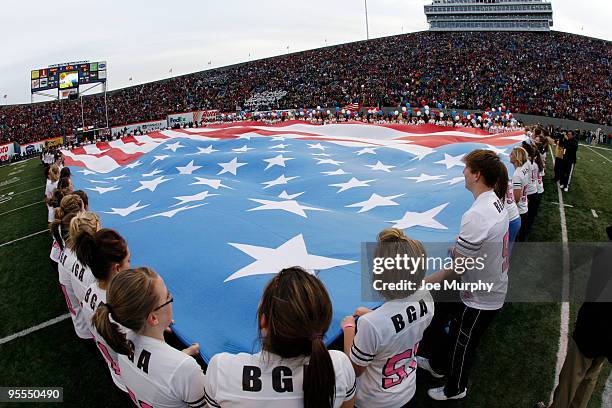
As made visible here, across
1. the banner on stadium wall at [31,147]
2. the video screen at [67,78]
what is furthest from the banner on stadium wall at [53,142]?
the video screen at [67,78]

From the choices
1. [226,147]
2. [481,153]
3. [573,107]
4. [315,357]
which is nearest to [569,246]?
[481,153]

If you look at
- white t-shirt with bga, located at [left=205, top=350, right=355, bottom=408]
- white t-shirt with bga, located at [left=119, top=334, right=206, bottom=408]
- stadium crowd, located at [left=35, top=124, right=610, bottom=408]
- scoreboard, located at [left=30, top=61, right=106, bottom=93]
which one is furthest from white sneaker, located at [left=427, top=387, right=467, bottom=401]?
scoreboard, located at [left=30, top=61, right=106, bottom=93]

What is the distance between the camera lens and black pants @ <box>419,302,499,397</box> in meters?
2.71

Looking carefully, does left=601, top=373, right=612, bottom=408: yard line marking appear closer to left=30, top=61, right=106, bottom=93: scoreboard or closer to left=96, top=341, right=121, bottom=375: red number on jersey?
left=96, top=341, right=121, bottom=375: red number on jersey

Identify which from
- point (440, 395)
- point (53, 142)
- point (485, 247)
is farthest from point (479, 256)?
point (53, 142)

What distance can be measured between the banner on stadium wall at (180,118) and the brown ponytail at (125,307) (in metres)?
31.2

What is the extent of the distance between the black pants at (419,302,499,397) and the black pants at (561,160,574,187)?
7.83m

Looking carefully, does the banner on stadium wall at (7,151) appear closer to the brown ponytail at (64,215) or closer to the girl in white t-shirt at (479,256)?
the brown ponytail at (64,215)

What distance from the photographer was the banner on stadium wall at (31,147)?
27.1 m

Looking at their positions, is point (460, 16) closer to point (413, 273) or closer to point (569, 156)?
point (569, 156)

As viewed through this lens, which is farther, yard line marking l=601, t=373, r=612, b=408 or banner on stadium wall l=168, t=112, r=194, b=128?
banner on stadium wall l=168, t=112, r=194, b=128

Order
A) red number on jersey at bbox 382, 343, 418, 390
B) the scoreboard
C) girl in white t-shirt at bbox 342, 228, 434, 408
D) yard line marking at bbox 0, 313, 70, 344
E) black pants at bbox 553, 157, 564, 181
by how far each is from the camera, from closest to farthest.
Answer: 1. girl in white t-shirt at bbox 342, 228, 434, 408
2. red number on jersey at bbox 382, 343, 418, 390
3. yard line marking at bbox 0, 313, 70, 344
4. black pants at bbox 553, 157, 564, 181
5. the scoreboard

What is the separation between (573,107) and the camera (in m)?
27.3

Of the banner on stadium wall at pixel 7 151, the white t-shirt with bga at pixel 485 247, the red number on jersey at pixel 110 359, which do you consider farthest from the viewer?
Answer: the banner on stadium wall at pixel 7 151
